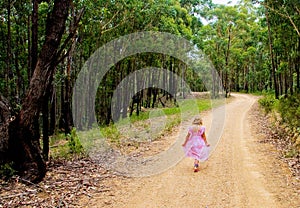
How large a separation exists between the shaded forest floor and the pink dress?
4.91 feet

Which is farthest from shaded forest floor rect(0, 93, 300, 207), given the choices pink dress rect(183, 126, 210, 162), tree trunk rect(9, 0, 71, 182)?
pink dress rect(183, 126, 210, 162)

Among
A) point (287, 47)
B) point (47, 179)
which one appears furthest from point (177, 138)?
point (287, 47)

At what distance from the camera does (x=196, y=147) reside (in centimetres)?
A: 786

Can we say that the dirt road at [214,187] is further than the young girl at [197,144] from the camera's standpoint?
No

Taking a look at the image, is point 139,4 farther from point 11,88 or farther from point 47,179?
point 47,179

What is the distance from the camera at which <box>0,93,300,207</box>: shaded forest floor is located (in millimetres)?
5922

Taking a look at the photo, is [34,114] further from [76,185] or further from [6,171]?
[76,185]

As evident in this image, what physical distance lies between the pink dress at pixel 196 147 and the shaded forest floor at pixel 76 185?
1.50m

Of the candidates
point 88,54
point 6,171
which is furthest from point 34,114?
point 88,54

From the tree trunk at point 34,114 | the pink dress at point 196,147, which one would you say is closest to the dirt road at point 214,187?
the pink dress at point 196,147

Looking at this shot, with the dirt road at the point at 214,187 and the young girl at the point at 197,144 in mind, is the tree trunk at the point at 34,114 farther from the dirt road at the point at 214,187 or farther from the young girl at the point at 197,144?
the young girl at the point at 197,144

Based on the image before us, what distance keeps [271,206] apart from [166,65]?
89.2ft

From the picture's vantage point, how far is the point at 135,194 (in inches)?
251

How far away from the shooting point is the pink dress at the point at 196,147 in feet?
25.7
